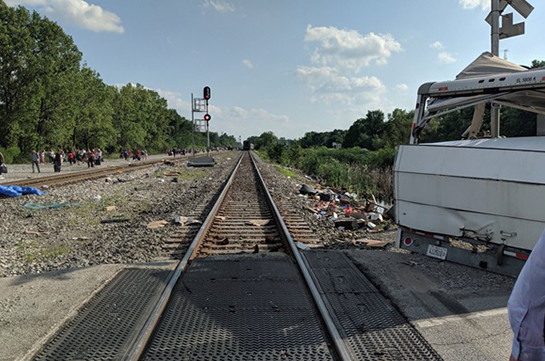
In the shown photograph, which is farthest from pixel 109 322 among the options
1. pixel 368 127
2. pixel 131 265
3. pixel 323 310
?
pixel 368 127

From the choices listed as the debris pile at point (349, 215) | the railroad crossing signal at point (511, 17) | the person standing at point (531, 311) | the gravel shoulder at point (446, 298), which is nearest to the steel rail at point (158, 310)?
the gravel shoulder at point (446, 298)

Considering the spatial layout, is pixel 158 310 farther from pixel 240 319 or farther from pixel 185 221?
pixel 185 221

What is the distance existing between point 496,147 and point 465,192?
67 cm

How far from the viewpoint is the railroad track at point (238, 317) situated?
3.47 meters

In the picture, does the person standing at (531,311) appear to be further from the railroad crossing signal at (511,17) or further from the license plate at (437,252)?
the railroad crossing signal at (511,17)

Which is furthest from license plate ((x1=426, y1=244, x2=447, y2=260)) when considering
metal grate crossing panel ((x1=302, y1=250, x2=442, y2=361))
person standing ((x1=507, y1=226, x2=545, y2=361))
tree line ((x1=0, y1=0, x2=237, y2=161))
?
tree line ((x1=0, y1=0, x2=237, y2=161))

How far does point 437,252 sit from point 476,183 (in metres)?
1.33

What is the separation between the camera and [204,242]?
24.3 ft

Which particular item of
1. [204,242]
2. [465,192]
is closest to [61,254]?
[204,242]

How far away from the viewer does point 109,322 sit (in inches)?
158

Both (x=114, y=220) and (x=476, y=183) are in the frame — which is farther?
(x=114, y=220)

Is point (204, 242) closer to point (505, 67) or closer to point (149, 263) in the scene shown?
point (149, 263)

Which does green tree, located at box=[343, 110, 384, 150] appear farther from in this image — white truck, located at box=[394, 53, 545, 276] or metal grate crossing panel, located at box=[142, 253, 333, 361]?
metal grate crossing panel, located at box=[142, 253, 333, 361]

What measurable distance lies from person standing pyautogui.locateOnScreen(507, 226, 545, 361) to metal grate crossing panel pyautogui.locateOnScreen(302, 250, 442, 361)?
2106 mm
